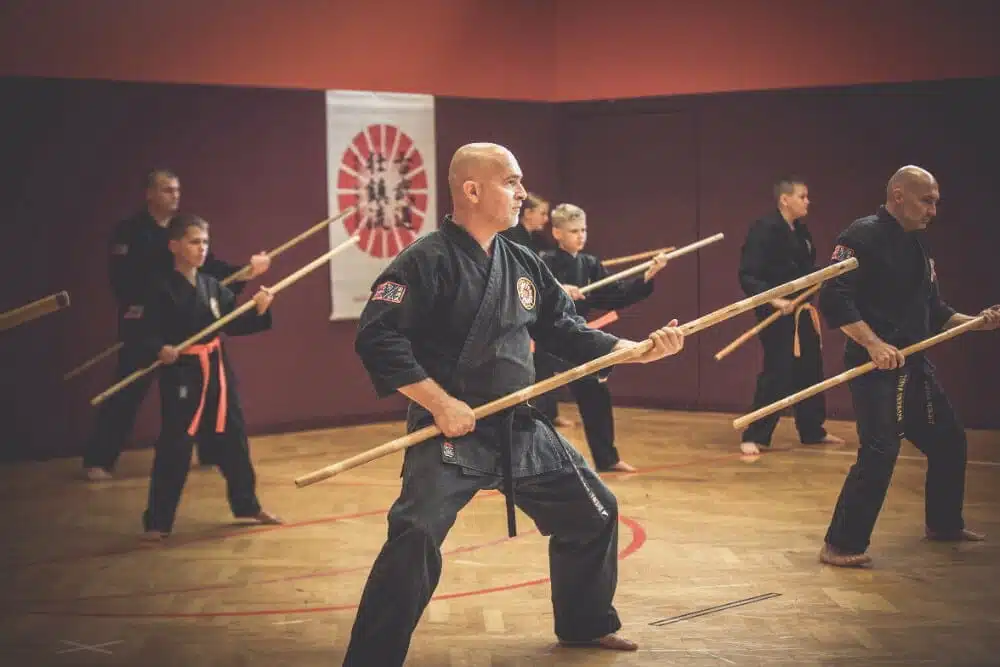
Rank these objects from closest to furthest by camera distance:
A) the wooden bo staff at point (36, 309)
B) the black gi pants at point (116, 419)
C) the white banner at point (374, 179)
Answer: the wooden bo staff at point (36, 309) → the black gi pants at point (116, 419) → the white banner at point (374, 179)

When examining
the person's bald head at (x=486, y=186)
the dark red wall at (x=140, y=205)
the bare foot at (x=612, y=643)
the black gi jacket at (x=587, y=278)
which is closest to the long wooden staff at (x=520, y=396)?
the person's bald head at (x=486, y=186)

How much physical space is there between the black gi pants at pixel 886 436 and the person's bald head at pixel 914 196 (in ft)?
1.65

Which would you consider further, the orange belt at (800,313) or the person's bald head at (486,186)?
the orange belt at (800,313)

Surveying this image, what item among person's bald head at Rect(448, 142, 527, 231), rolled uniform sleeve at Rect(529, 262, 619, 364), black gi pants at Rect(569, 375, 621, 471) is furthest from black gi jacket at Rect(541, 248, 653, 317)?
person's bald head at Rect(448, 142, 527, 231)

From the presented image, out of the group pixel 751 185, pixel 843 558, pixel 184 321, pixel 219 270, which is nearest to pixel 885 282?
pixel 843 558

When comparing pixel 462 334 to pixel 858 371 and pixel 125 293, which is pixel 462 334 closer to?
pixel 858 371

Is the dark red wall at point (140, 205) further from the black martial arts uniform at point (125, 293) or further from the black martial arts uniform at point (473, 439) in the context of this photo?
the black martial arts uniform at point (473, 439)

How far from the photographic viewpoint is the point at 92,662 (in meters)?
3.69

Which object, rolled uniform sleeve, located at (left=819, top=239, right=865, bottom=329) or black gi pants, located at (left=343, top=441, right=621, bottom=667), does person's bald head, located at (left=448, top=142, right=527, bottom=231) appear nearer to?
black gi pants, located at (left=343, top=441, right=621, bottom=667)

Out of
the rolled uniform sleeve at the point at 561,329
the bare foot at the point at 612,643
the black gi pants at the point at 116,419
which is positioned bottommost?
the bare foot at the point at 612,643

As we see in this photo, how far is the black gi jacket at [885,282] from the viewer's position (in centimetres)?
452

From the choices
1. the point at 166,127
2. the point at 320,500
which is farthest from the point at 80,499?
the point at 166,127

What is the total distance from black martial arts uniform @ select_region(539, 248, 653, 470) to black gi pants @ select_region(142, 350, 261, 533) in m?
1.74

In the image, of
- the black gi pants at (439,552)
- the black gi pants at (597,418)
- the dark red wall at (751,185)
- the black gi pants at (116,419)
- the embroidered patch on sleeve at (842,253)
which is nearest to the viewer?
the black gi pants at (439,552)
